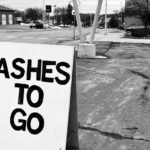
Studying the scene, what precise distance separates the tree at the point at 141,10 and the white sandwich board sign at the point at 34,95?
108 feet

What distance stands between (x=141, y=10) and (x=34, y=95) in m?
34.8

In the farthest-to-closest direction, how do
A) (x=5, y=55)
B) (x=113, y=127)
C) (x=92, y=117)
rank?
(x=92, y=117) < (x=113, y=127) < (x=5, y=55)

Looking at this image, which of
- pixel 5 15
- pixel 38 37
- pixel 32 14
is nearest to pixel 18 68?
pixel 38 37

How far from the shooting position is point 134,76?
10.7m

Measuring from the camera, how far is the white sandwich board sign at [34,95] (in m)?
3.38

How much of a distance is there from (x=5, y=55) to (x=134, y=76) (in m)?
7.46

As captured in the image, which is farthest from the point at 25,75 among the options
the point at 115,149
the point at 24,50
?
the point at 115,149

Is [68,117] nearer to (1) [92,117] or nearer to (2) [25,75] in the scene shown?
(2) [25,75]

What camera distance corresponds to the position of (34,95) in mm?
3441

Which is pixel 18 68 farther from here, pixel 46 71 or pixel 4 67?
pixel 46 71

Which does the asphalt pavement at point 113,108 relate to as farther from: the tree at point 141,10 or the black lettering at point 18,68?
the tree at point 141,10

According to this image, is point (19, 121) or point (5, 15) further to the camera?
point (5, 15)

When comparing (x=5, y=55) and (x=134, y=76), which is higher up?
(x=5, y=55)

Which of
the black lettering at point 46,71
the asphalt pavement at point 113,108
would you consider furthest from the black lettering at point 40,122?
the asphalt pavement at point 113,108
